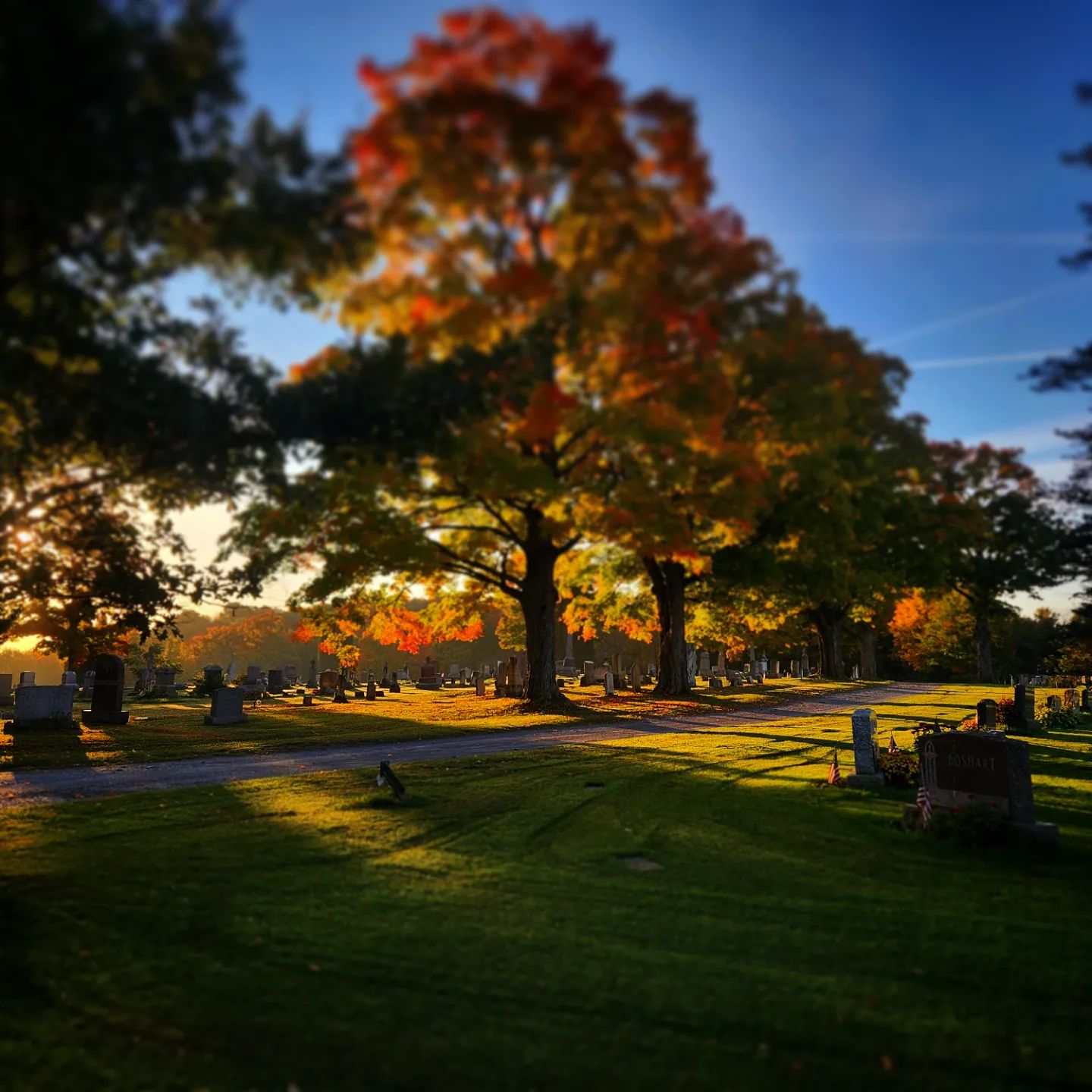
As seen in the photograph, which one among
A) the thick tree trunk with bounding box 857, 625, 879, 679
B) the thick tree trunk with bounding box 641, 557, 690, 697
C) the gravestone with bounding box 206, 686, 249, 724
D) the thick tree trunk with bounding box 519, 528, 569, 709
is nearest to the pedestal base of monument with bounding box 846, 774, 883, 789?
the thick tree trunk with bounding box 519, 528, 569, 709

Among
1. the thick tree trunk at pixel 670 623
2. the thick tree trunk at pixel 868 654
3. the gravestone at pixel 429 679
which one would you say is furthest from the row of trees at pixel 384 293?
the thick tree trunk at pixel 868 654

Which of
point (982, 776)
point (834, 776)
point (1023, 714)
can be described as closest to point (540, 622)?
point (1023, 714)

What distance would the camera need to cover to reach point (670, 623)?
94.1ft

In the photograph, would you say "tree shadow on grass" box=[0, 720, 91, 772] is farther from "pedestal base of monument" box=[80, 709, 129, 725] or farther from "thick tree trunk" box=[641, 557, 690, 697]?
"thick tree trunk" box=[641, 557, 690, 697]

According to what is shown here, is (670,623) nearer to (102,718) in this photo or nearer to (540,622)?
(540,622)

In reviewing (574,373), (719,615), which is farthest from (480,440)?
(719,615)

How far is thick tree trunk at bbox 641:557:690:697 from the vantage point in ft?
93.8

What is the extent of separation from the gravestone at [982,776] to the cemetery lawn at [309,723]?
1116cm

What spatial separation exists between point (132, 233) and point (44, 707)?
1621 cm

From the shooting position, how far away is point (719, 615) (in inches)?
1531

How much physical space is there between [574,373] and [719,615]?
32.5 meters

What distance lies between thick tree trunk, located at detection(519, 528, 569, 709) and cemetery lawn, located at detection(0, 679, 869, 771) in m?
0.91

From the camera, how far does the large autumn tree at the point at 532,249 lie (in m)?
6.01

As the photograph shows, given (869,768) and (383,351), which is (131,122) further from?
(869,768)
